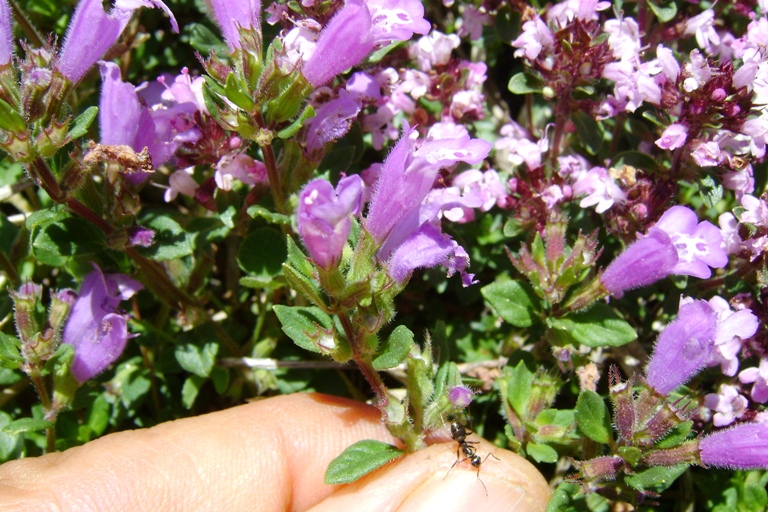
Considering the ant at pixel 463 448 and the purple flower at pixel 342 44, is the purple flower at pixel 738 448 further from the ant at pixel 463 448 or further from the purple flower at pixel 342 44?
the purple flower at pixel 342 44

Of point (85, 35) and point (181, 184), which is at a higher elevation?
point (85, 35)

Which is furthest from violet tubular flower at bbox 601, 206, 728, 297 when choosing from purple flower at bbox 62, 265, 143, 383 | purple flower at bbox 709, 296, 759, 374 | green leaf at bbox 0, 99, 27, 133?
green leaf at bbox 0, 99, 27, 133

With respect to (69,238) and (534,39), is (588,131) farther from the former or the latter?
(69,238)

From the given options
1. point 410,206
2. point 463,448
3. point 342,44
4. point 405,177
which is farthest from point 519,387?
point 342,44

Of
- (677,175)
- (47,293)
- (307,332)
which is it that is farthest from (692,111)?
(47,293)

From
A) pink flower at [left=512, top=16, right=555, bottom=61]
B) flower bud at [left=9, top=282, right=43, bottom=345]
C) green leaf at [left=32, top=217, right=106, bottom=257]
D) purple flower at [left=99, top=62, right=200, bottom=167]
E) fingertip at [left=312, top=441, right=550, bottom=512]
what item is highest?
purple flower at [left=99, top=62, right=200, bottom=167]

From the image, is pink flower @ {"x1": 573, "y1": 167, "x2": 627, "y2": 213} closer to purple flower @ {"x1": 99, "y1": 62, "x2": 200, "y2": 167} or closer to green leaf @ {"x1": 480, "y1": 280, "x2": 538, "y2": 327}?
green leaf @ {"x1": 480, "y1": 280, "x2": 538, "y2": 327}
